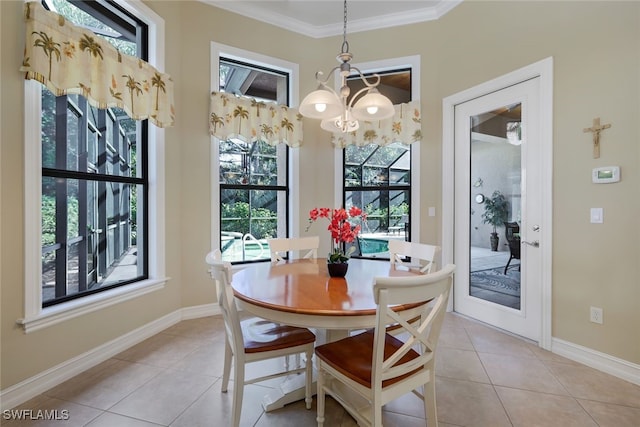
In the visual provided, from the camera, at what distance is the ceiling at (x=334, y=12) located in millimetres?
3168

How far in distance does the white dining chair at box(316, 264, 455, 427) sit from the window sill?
5.67ft

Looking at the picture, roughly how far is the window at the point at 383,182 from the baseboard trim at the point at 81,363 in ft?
7.09

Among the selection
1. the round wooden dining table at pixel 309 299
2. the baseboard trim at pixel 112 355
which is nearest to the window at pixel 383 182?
the round wooden dining table at pixel 309 299

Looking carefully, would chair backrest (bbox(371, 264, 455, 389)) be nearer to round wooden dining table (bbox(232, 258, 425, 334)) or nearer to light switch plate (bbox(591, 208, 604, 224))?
round wooden dining table (bbox(232, 258, 425, 334))

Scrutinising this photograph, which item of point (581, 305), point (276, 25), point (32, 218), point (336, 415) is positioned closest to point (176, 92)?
point (276, 25)

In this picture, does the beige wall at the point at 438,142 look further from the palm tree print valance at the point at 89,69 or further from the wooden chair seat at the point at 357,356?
the wooden chair seat at the point at 357,356

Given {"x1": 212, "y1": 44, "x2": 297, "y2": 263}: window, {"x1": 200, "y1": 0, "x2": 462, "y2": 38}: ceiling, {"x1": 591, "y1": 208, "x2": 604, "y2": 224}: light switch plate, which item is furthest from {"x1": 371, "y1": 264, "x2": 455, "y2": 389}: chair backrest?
{"x1": 200, "y1": 0, "x2": 462, "y2": 38}: ceiling

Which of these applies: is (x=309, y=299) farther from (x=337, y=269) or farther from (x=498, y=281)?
(x=498, y=281)

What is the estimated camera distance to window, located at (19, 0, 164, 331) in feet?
6.05

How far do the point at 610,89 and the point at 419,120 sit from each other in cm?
154

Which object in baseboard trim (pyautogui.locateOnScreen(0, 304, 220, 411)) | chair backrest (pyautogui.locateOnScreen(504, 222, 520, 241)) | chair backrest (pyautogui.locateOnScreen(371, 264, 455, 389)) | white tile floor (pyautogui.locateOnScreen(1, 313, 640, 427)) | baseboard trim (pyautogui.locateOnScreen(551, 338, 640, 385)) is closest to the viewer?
chair backrest (pyautogui.locateOnScreen(371, 264, 455, 389))

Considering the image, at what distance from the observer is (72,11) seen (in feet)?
7.16

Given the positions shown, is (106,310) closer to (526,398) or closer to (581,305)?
(526,398)

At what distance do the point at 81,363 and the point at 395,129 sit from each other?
3.42 metres
